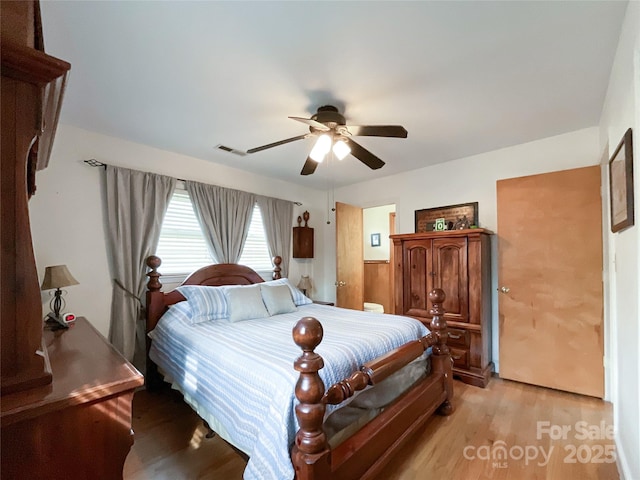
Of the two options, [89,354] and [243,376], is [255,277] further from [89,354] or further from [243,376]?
[89,354]

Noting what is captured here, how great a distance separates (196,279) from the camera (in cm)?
319

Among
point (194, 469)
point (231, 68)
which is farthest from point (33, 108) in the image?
point (194, 469)

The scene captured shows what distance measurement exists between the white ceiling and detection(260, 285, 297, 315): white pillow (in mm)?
1602

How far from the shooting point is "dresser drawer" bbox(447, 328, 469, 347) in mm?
3080

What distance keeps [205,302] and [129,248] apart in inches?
Answer: 37.3

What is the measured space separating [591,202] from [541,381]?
5.72 feet

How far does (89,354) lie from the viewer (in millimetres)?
1354

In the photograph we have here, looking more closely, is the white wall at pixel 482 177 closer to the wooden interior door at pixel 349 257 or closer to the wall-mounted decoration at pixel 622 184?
the wooden interior door at pixel 349 257

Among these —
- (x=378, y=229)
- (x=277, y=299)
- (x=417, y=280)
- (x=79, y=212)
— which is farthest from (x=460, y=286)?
(x=79, y=212)

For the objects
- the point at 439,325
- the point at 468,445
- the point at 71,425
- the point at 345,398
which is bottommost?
the point at 468,445

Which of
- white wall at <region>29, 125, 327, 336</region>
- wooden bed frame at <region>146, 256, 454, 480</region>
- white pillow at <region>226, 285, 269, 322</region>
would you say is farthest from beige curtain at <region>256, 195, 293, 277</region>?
wooden bed frame at <region>146, 256, 454, 480</region>

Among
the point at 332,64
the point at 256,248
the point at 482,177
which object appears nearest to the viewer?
the point at 332,64

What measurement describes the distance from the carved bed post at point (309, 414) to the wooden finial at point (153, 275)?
2.11 meters

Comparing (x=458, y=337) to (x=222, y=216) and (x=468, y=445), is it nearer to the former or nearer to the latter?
(x=468, y=445)
